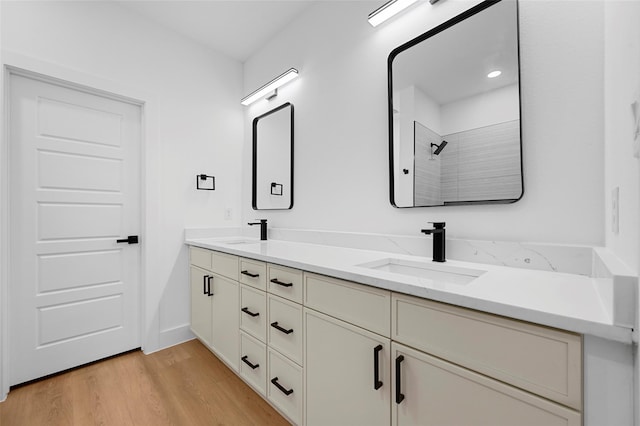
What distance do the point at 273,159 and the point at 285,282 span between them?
1479 mm

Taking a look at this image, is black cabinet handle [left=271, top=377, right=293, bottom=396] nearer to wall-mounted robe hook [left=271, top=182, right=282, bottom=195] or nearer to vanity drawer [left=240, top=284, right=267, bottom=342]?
vanity drawer [left=240, top=284, right=267, bottom=342]

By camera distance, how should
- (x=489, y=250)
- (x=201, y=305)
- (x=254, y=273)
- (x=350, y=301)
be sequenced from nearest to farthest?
(x=350, y=301) < (x=489, y=250) < (x=254, y=273) < (x=201, y=305)

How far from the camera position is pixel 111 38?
2.13 metres

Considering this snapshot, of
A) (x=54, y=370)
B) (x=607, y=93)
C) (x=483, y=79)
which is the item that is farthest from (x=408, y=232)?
(x=54, y=370)

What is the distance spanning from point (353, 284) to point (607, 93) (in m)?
1.11

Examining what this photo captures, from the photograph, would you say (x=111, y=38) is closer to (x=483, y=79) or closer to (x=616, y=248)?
(x=483, y=79)

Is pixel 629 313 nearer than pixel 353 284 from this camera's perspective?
Yes

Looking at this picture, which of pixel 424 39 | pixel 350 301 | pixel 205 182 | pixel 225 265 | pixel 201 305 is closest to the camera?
pixel 350 301

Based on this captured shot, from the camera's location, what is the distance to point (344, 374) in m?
1.12

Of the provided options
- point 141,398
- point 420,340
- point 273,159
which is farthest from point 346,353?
point 273,159

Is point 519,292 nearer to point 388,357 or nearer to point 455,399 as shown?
point 455,399

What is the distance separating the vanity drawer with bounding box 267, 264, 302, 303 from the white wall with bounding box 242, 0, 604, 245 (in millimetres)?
637

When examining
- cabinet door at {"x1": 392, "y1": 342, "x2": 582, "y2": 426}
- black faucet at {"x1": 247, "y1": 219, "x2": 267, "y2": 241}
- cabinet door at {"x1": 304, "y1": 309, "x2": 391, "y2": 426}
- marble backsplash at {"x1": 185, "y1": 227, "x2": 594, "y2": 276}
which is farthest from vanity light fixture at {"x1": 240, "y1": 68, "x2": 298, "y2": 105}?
cabinet door at {"x1": 392, "y1": 342, "x2": 582, "y2": 426}

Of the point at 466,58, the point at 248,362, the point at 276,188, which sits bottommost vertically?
the point at 248,362
